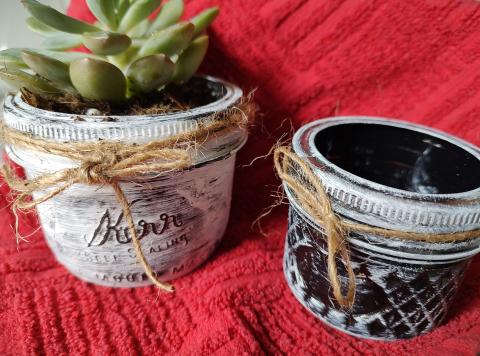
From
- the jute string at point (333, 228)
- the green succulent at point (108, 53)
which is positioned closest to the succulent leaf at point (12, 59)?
the green succulent at point (108, 53)

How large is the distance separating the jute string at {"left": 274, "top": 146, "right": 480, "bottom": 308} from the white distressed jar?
0.09 m

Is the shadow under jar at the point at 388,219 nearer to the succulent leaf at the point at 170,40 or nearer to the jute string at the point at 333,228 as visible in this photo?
the jute string at the point at 333,228

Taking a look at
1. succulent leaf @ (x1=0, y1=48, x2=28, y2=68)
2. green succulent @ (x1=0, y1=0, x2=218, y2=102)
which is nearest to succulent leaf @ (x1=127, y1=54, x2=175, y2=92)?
green succulent @ (x1=0, y1=0, x2=218, y2=102)

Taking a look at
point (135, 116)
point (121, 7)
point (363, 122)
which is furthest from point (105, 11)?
point (363, 122)

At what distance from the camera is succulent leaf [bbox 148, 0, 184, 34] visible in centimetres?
49

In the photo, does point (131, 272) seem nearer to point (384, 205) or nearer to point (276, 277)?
point (276, 277)

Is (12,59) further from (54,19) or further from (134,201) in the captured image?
(134,201)

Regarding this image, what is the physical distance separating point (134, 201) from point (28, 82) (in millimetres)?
171

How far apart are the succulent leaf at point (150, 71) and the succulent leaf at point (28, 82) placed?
0.30 ft

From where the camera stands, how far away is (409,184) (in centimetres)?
54

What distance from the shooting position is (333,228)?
36cm

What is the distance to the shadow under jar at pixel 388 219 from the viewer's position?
1.18 feet

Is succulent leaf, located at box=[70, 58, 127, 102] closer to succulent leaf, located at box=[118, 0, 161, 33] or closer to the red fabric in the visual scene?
succulent leaf, located at box=[118, 0, 161, 33]

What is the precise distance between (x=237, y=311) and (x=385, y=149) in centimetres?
27
